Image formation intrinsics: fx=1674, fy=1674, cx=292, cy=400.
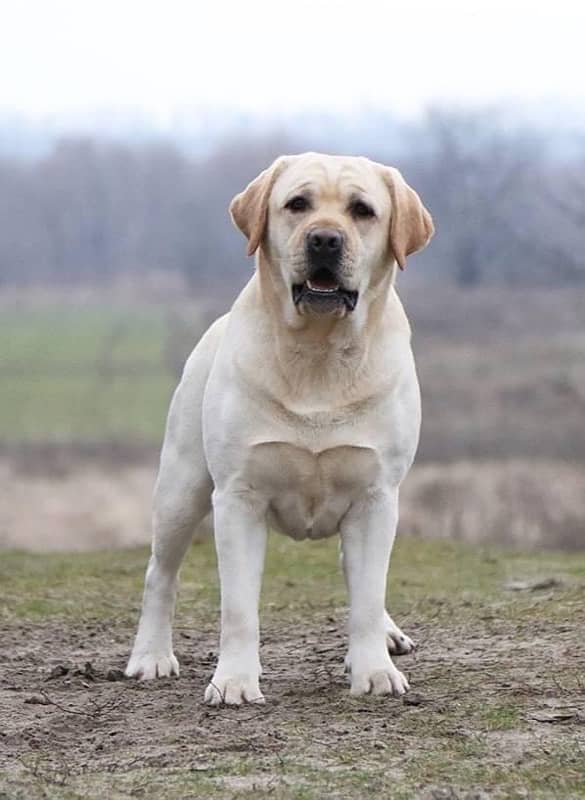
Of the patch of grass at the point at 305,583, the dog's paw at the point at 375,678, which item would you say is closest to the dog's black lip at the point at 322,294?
the dog's paw at the point at 375,678

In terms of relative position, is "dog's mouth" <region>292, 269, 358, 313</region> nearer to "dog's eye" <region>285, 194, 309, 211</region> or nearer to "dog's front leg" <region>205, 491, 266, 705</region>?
"dog's eye" <region>285, 194, 309, 211</region>

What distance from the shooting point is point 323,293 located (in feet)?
19.5

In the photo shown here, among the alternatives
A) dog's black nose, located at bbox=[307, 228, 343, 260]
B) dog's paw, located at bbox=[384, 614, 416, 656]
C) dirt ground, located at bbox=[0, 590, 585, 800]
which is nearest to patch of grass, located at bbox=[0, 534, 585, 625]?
dog's paw, located at bbox=[384, 614, 416, 656]

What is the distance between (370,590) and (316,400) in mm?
726

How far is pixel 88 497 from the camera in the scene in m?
22.2

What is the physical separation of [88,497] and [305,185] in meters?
16.5

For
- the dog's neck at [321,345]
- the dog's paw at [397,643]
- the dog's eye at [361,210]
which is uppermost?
the dog's eye at [361,210]

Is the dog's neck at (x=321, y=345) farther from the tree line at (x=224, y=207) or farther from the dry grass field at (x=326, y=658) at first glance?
the tree line at (x=224, y=207)

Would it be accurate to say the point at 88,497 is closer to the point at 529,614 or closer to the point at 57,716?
the point at 529,614

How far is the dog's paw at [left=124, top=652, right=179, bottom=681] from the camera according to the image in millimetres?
6852

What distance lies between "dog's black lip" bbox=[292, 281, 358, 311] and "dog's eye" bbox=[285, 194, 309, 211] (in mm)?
295

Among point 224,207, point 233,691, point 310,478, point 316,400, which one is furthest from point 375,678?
point 224,207

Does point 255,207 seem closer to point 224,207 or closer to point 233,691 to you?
point 233,691

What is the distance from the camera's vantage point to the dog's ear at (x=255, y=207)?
622cm
